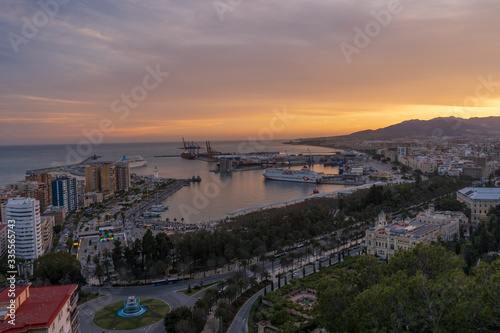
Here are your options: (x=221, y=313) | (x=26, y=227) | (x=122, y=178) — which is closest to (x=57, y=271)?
(x=26, y=227)

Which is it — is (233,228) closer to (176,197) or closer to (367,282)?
(367,282)

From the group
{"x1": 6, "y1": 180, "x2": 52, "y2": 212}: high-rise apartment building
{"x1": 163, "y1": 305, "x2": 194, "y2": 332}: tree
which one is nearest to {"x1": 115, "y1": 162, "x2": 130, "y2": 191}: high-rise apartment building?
{"x1": 6, "y1": 180, "x2": 52, "y2": 212}: high-rise apartment building

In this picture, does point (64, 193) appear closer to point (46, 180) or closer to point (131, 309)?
point (46, 180)

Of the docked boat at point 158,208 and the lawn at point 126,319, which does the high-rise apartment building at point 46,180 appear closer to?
the docked boat at point 158,208

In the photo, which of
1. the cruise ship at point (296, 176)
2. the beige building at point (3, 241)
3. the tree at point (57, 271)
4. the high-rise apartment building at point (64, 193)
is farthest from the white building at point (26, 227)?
the cruise ship at point (296, 176)

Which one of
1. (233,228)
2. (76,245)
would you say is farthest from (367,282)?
(76,245)

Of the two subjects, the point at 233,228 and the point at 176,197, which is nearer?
the point at 233,228

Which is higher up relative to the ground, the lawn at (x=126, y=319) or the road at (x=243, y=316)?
the lawn at (x=126, y=319)

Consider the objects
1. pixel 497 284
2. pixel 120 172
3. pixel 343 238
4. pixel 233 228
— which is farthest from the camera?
pixel 120 172
